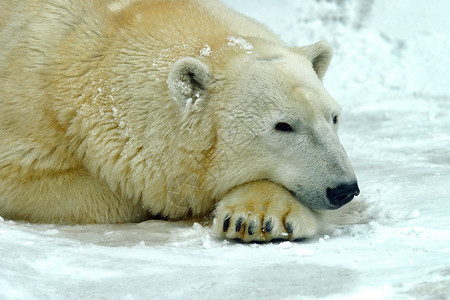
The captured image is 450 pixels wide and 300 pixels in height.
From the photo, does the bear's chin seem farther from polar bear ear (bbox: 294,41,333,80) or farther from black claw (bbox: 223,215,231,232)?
polar bear ear (bbox: 294,41,333,80)

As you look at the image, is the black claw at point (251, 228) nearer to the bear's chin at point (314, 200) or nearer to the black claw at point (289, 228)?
the black claw at point (289, 228)

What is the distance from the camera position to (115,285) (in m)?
2.36

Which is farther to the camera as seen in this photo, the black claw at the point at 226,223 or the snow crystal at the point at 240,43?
the snow crystal at the point at 240,43

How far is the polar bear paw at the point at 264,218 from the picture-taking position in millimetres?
3188

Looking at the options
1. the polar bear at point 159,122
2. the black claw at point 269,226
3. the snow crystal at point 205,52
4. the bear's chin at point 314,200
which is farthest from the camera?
the snow crystal at point 205,52

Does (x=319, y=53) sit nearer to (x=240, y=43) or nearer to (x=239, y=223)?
(x=240, y=43)

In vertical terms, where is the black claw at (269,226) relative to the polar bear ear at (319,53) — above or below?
below

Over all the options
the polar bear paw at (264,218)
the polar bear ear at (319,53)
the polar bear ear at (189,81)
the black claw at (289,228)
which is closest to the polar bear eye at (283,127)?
the polar bear paw at (264,218)

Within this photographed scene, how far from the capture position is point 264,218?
323cm

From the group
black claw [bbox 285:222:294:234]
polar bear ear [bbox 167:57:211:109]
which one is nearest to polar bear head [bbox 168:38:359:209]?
polar bear ear [bbox 167:57:211:109]

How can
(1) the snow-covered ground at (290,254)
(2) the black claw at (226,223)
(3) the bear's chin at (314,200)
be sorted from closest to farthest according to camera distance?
(1) the snow-covered ground at (290,254) → (2) the black claw at (226,223) → (3) the bear's chin at (314,200)

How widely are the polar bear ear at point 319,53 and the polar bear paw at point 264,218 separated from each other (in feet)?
3.68

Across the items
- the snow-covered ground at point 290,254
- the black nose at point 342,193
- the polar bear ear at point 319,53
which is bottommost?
the snow-covered ground at point 290,254

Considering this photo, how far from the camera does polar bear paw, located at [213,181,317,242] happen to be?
3188 mm
